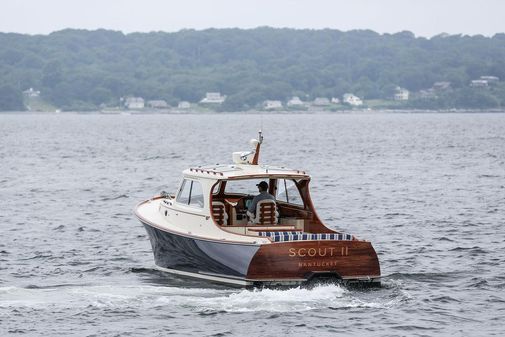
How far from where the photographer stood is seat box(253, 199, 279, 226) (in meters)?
25.2

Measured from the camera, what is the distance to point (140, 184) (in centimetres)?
5581

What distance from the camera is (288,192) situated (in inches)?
1029

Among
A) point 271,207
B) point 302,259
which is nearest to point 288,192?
point 271,207

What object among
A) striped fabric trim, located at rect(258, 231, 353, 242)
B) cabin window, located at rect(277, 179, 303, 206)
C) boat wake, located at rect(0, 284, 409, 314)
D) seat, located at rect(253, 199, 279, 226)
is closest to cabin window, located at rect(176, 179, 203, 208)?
seat, located at rect(253, 199, 279, 226)

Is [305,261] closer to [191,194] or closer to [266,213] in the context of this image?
[266,213]

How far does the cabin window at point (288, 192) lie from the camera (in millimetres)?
26031

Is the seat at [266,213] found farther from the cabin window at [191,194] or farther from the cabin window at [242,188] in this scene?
the cabin window at [191,194]

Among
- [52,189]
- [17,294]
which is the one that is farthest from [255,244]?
[52,189]

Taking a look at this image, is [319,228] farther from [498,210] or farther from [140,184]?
[140,184]

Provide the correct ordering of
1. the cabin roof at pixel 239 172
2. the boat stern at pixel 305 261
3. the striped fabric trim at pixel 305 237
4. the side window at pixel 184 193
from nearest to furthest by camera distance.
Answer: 1. the boat stern at pixel 305 261
2. the striped fabric trim at pixel 305 237
3. the cabin roof at pixel 239 172
4. the side window at pixel 184 193

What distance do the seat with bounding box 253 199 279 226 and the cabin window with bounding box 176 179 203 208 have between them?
1.23m

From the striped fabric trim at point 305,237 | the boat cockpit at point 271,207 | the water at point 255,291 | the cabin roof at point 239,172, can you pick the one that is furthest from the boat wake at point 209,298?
the cabin roof at point 239,172

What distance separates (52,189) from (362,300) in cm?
3146

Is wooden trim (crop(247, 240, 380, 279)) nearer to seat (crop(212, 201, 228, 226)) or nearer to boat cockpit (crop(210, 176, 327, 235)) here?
boat cockpit (crop(210, 176, 327, 235))
